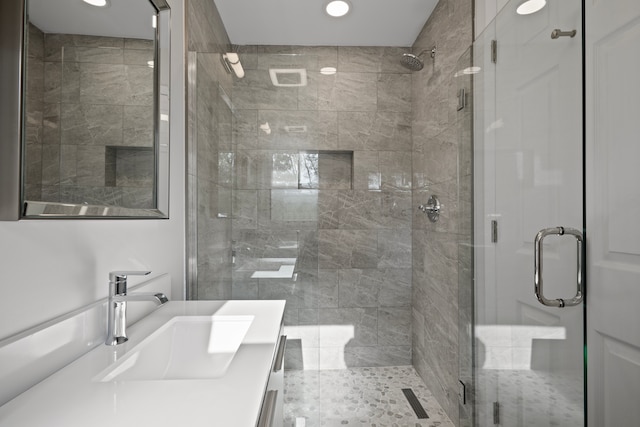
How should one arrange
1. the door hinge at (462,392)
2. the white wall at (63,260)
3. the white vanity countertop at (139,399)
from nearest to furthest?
the white vanity countertop at (139,399)
the white wall at (63,260)
the door hinge at (462,392)

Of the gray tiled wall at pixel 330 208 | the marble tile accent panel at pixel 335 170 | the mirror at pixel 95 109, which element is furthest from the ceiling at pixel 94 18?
the marble tile accent panel at pixel 335 170

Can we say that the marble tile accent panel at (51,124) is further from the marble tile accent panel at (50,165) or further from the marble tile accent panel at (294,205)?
the marble tile accent panel at (294,205)

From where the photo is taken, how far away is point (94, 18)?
0.99 metres

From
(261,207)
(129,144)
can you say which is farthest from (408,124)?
(129,144)

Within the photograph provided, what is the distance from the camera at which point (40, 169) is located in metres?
0.77

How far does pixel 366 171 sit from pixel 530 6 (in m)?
1.06

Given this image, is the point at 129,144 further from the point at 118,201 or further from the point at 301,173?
the point at 301,173

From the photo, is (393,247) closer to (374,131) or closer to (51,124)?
(374,131)

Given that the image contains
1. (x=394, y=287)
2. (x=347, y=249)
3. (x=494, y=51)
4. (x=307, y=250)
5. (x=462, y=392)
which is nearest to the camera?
(x=494, y=51)

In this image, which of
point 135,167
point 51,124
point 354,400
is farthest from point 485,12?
point 354,400

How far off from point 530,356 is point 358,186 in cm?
115

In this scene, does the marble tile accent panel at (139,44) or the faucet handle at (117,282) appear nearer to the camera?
the faucet handle at (117,282)

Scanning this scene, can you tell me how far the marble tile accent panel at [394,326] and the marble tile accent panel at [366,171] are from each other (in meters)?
0.75

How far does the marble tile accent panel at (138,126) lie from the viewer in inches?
46.1
